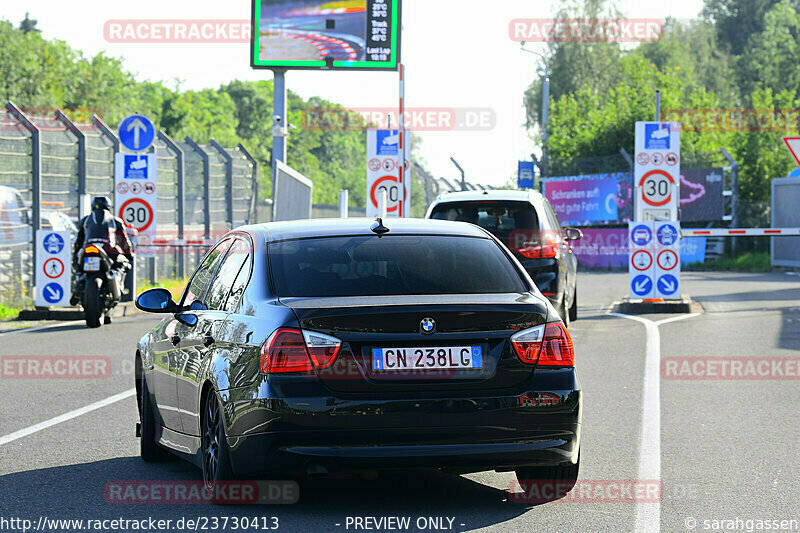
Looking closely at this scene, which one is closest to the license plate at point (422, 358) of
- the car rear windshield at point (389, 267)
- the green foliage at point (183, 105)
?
the car rear windshield at point (389, 267)

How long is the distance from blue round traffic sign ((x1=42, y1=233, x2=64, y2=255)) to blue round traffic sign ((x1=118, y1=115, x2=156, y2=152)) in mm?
2689

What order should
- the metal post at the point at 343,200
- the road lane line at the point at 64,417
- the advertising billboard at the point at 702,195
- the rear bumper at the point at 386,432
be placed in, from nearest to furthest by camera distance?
the rear bumper at the point at 386,432
the road lane line at the point at 64,417
the metal post at the point at 343,200
the advertising billboard at the point at 702,195

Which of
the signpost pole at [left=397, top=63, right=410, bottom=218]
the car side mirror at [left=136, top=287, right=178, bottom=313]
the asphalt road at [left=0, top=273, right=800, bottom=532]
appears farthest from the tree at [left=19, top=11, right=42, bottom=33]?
the car side mirror at [left=136, top=287, right=178, bottom=313]

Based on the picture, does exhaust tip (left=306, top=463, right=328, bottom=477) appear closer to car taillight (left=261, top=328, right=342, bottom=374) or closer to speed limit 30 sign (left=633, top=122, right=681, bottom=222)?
car taillight (left=261, top=328, right=342, bottom=374)

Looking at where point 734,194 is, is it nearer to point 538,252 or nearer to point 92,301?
point 538,252

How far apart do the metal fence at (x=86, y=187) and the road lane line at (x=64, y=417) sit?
9.57 meters

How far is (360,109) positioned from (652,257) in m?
9.09

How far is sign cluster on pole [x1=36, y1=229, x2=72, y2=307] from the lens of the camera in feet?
64.0

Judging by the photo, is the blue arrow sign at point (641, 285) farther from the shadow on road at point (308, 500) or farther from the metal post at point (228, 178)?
the shadow on road at point (308, 500)

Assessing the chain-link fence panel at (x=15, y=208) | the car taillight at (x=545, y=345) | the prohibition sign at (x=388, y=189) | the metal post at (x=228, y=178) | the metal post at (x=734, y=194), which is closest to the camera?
the car taillight at (x=545, y=345)

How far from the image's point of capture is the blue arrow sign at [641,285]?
22.0 metres

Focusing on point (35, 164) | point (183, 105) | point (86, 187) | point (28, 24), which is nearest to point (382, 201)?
point (86, 187)

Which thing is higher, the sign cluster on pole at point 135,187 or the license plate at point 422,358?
the sign cluster on pole at point 135,187

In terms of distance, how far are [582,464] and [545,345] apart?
167cm
